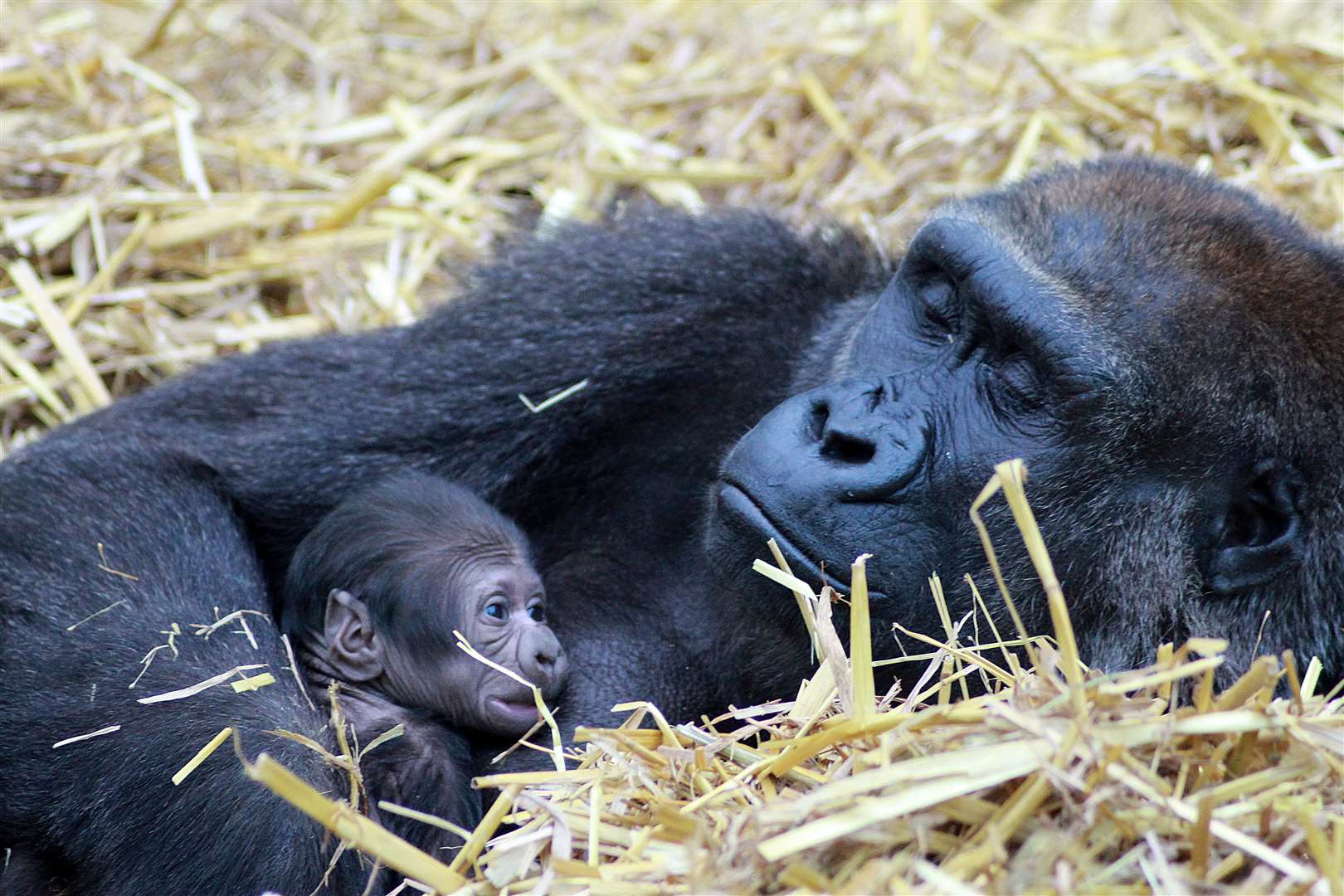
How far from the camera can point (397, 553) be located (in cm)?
334

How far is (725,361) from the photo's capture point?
373 centimetres

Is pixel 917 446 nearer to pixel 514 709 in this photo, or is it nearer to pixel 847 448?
pixel 847 448

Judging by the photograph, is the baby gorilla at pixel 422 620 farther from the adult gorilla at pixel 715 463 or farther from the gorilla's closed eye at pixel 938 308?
the gorilla's closed eye at pixel 938 308

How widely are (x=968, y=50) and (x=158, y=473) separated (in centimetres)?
420

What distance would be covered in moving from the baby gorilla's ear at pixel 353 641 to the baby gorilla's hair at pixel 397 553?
0.03 meters

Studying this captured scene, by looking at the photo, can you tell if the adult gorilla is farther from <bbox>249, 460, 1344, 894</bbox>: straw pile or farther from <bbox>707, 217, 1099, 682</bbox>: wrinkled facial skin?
<bbox>249, 460, 1344, 894</bbox>: straw pile

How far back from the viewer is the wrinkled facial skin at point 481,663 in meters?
3.26

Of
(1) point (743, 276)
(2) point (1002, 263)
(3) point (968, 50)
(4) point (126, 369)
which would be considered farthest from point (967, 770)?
(3) point (968, 50)

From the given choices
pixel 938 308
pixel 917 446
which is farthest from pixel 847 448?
pixel 938 308

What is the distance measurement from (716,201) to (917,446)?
286cm

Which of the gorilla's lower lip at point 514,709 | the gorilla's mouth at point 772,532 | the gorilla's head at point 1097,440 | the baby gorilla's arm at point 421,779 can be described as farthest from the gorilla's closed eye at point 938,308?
the baby gorilla's arm at point 421,779

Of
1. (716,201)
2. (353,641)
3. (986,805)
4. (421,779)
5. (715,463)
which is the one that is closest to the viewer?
(986,805)

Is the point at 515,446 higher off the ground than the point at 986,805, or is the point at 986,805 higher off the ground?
the point at 986,805

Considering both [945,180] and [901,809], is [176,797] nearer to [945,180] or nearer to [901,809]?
[901,809]
